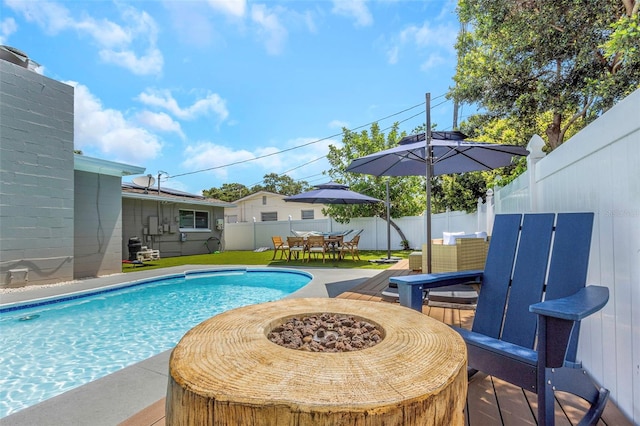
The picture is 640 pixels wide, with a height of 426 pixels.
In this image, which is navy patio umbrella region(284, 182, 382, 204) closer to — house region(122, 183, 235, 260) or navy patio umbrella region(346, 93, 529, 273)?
navy patio umbrella region(346, 93, 529, 273)

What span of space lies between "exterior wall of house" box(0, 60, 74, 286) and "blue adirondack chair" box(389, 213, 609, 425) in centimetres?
732

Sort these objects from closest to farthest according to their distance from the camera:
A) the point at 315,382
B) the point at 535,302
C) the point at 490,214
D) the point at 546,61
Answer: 1. the point at 315,382
2. the point at 535,302
3. the point at 546,61
4. the point at 490,214

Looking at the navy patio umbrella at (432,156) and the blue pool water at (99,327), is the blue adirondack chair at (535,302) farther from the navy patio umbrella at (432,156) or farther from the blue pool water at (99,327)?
the blue pool water at (99,327)

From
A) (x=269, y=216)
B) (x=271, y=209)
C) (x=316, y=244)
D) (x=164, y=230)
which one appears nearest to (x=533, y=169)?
(x=316, y=244)

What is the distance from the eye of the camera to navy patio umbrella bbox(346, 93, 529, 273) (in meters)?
4.14

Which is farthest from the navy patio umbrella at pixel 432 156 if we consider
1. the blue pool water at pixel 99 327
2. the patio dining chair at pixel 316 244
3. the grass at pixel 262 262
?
the patio dining chair at pixel 316 244

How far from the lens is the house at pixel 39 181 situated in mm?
5777

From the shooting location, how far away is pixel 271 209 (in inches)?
885

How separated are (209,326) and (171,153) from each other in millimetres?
28831

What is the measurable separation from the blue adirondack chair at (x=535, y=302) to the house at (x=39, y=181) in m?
7.32

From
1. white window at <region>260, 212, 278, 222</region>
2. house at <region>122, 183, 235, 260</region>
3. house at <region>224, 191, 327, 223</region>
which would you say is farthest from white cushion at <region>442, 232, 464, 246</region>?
white window at <region>260, 212, 278, 222</region>

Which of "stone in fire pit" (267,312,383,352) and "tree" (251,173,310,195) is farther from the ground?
"tree" (251,173,310,195)

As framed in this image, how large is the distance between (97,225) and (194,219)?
6412 mm

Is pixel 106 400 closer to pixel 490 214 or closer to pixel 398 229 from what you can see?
pixel 490 214
